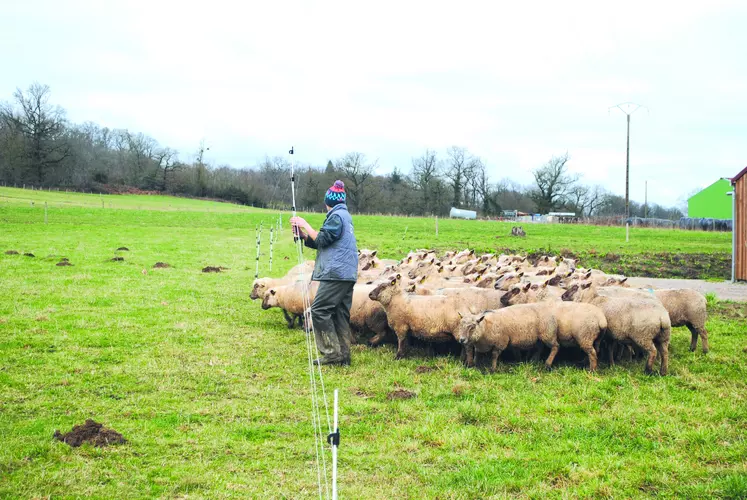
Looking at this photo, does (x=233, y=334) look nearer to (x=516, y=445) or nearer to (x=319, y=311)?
(x=319, y=311)

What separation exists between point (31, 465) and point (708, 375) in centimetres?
940

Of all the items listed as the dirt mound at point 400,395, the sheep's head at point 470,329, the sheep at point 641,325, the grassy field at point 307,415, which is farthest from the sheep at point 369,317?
the sheep at point 641,325

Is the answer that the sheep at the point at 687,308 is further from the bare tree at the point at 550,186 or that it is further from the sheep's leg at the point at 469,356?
the bare tree at the point at 550,186

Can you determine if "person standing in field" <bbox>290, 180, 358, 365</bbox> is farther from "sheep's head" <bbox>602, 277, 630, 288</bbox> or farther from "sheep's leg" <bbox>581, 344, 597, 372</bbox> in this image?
"sheep's head" <bbox>602, 277, 630, 288</bbox>

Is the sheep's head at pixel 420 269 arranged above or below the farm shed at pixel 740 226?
below

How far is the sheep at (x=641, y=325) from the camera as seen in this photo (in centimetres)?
973

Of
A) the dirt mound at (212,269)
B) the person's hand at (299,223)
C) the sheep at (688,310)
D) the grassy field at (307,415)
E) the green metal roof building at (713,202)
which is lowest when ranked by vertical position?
the grassy field at (307,415)

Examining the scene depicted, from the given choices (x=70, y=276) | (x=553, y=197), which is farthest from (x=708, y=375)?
(x=553, y=197)

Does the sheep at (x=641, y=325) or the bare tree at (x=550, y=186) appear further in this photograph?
the bare tree at (x=550, y=186)

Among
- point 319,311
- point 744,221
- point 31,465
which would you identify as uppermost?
point 744,221

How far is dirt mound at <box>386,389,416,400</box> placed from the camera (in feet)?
28.1

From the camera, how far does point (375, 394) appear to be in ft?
28.9

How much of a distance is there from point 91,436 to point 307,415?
2568mm

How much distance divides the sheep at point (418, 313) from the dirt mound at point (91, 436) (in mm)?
5139
